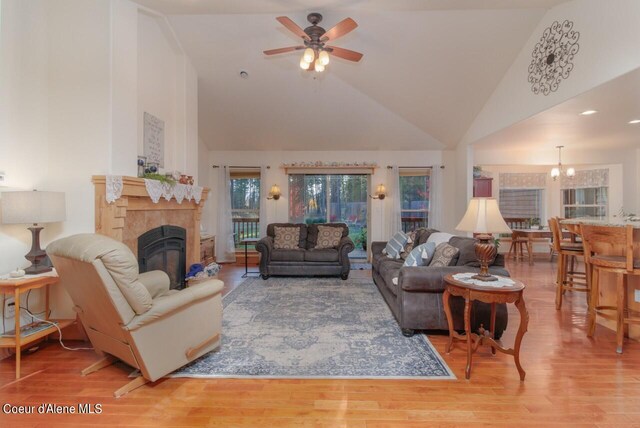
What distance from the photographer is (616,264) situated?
2789 mm

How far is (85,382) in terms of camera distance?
2229mm

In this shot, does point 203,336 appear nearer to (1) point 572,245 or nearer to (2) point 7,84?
(2) point 7,84

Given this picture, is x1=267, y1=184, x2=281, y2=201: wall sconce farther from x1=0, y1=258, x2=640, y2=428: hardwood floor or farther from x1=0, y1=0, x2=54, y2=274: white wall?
x1=0, y1=258, x2=640, y2=428: hardwood floor

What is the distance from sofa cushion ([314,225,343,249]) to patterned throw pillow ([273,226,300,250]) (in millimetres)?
408

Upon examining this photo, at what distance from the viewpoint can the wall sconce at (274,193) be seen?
22.4ft

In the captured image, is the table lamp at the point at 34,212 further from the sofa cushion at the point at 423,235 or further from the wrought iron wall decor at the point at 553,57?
the wrought iron wall decor at the point at 553,57

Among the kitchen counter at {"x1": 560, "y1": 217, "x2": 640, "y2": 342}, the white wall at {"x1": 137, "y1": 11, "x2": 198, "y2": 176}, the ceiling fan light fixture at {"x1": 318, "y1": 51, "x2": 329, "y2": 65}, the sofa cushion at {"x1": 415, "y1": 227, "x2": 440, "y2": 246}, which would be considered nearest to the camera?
the kitchen counter at {"x1": 560, "y1": 217, "x2": 640, "y2": 342}

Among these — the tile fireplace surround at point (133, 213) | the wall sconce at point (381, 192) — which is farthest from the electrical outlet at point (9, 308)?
the wall sconce at point (381, 192)

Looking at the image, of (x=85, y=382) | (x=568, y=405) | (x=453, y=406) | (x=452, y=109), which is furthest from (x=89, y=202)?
(x=452, y=109)

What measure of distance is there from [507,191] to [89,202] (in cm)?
821

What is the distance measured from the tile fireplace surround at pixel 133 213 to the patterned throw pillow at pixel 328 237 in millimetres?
2299

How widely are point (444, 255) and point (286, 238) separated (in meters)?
3.17

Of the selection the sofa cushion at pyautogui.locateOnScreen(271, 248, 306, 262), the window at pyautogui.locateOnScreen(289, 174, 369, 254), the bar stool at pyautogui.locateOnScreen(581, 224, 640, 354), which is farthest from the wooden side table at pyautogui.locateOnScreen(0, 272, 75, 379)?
the window at pyautogui.locateOnScreen(289, 174, 369, 254)

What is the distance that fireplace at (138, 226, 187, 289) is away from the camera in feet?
11.3
